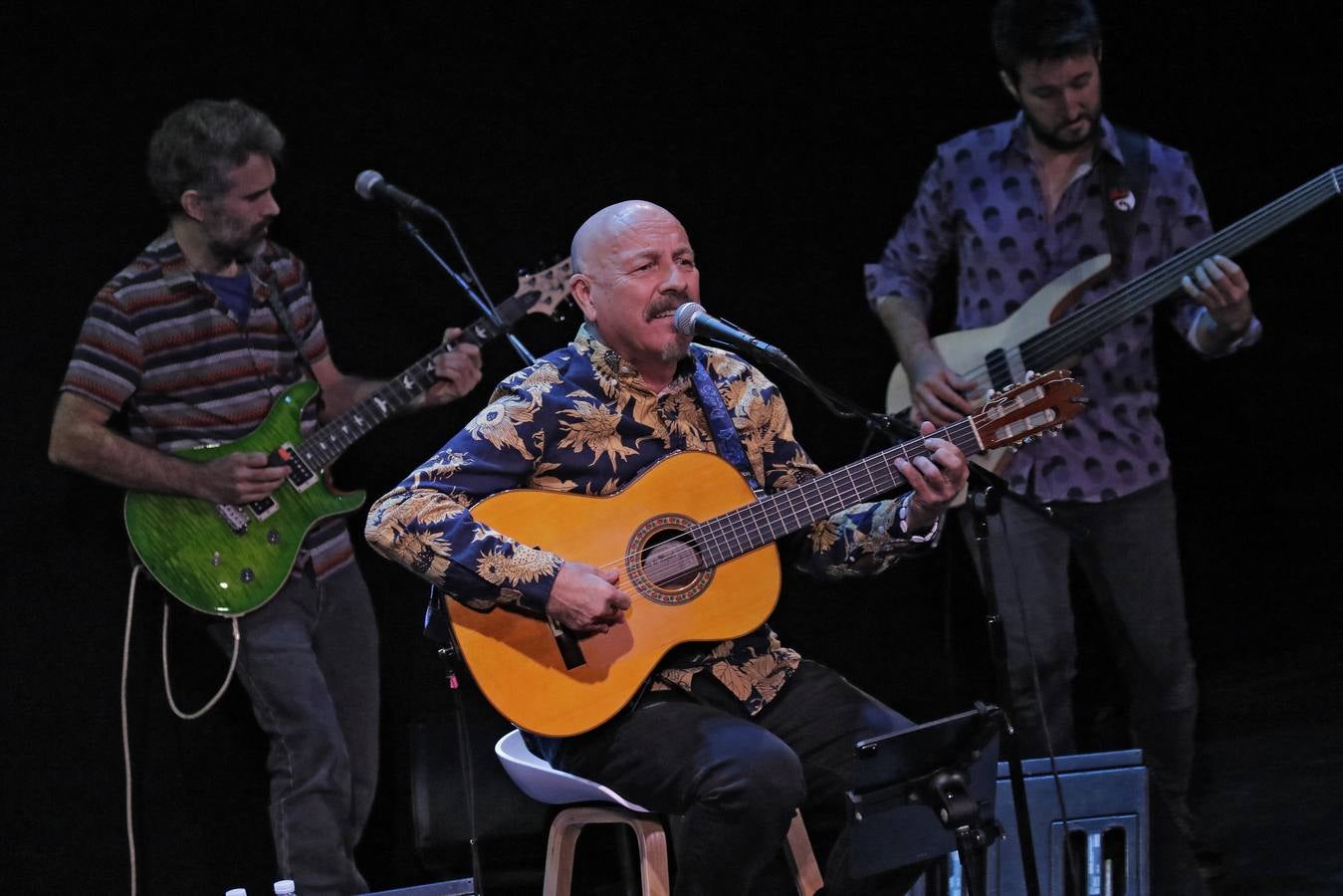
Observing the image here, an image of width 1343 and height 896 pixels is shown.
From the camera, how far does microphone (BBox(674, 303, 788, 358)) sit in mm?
2830

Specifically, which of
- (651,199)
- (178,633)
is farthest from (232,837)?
(651,199)

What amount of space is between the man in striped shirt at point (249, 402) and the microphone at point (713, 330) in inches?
50.6

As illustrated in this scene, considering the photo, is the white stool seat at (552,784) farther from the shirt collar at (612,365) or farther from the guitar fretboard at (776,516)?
the shirt collar at (612,365)

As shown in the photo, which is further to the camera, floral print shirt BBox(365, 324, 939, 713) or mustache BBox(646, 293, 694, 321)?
mustache BBox(646, 293, 694, 321)

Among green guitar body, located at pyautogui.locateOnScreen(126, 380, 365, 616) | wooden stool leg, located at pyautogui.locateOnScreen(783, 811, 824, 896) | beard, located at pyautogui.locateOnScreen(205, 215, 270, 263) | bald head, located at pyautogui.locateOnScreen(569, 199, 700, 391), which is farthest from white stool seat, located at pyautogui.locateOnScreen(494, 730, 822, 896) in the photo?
beard, located at pyautogui.locateOnScreen(205, 215, 270, 263)

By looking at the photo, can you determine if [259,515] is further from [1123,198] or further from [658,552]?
[1123,198]

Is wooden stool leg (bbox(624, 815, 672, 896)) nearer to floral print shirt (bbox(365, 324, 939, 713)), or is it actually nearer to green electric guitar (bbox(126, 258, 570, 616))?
floral print shirt (bbox(365, 324, 939, 713))

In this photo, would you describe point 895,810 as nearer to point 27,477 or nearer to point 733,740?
point 733,740

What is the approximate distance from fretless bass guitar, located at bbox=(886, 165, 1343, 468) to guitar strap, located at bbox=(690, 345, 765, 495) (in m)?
1.11

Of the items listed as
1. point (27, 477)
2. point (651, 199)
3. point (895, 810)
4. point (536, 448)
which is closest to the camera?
point (895, 810)

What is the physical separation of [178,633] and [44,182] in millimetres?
1325

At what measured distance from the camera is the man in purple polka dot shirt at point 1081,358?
165 inches

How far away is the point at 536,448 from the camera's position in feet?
10.6

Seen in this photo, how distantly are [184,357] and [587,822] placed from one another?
1759mm
